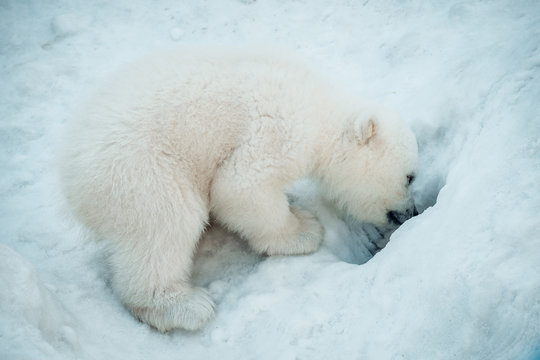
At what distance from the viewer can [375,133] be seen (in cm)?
327

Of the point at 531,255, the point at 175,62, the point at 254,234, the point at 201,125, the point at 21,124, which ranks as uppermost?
the point at 531,255

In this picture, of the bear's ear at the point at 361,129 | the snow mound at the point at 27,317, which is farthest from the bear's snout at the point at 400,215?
the snow mound at the point at 27,317

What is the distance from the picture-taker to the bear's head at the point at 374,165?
10.8ft

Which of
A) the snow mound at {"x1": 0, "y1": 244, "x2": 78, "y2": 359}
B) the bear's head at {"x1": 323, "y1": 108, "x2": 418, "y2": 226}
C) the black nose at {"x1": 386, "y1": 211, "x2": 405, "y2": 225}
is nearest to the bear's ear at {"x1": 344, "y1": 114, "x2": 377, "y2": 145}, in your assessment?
the bear's head at {"x1": 323, "y1": 108, "x2": 418, "y2": 226}

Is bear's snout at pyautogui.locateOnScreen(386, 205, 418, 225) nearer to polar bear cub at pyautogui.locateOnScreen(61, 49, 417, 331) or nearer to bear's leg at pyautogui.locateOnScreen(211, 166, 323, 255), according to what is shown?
polar bear cub at pyautogui.locateOnScreen(61, 49, 417, 331)

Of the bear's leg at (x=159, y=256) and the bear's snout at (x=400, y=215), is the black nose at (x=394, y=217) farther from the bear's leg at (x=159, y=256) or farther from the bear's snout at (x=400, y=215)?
the bear's leg at (x=159, y=256)

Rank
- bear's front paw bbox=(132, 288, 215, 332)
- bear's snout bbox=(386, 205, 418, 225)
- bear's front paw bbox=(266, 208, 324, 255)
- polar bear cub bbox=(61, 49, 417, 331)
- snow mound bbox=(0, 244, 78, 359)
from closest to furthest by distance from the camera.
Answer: snow mound bbox=(0, 244, 78, 359) < polar bear cub bbox=(61, 49, 417, 331) < bear's front paw bbox=(132, 288, 215, 332) < bear's front paw bbox=(266, 208, 324, 255) < bear's snout bbox=(386, 205, 418, 225)

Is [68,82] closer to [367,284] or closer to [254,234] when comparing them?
[254,234]

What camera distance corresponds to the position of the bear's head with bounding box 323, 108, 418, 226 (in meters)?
3.29

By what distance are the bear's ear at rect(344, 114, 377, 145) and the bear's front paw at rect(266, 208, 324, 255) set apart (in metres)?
0.88

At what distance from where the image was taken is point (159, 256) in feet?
9.45

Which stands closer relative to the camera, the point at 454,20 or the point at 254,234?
the point at 254,234

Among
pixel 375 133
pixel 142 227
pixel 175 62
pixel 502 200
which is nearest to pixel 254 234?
pixel 142 227

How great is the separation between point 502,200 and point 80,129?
273cm
